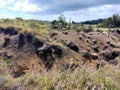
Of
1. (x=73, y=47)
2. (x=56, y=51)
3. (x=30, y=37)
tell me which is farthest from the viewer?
(x=73, y=47)

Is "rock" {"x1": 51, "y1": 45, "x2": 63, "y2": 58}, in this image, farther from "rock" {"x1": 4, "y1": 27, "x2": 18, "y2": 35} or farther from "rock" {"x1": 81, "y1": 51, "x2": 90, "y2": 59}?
A: "rock" {"x1": 4, "y1": 27, "x2": 18, "y2": 35}

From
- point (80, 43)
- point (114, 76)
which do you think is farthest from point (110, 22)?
point (114, 76)

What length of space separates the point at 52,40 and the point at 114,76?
4167 cm

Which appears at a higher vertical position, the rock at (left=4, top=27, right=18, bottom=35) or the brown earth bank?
the rock at (left=4, top=27, right=18, bottom=35)

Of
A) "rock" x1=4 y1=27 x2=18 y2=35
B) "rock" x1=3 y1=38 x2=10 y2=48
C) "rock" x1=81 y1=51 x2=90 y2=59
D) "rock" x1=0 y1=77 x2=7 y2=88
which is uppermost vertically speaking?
"rock" x1=0 y1=77 x2=7 y2=88

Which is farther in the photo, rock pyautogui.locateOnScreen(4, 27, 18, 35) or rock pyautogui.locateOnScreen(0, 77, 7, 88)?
rock pyautogui.locateOnScreen(4, 27, 18, 35)

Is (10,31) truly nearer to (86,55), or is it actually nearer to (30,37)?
(30,37)

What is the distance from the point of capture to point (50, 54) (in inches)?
1748

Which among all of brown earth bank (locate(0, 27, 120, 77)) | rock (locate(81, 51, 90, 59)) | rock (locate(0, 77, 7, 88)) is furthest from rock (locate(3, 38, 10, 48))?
rock (locate(0, 77, 7, 88))

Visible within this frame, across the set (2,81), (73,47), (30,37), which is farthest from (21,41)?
(2,81)

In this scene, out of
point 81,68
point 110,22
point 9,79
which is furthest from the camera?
point 110,22

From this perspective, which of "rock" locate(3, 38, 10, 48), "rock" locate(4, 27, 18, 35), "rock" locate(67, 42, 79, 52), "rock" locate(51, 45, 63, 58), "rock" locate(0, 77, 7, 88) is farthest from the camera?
"rock" locate(4, 27, 18, 35)

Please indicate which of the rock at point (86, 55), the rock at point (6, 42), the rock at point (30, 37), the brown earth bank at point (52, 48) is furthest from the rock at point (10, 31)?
the rock at point (86, 55)

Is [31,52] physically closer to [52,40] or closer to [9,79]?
[52,40]
